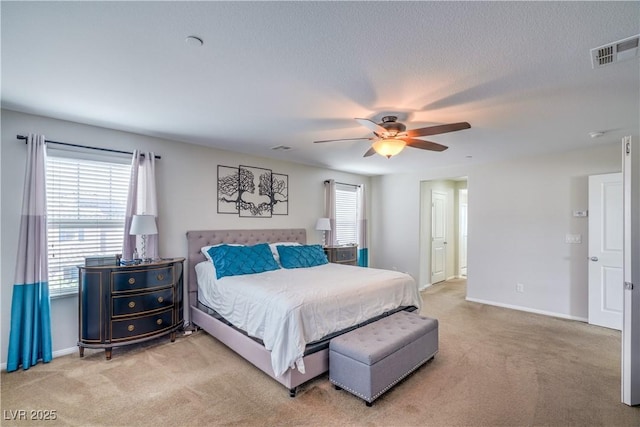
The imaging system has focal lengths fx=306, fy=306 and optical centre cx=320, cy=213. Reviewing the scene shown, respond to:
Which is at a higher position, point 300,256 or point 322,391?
point 300,256

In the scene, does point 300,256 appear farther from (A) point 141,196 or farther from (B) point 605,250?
(B) point 605,250

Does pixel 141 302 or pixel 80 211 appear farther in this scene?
pixel 80 211

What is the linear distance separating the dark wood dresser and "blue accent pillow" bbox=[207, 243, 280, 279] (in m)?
0.60

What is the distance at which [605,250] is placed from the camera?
13.5ft

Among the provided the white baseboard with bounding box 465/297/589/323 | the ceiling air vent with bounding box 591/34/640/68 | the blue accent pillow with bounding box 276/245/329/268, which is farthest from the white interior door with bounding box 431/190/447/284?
the ceiling air vent with bounding box 591/34/640/68

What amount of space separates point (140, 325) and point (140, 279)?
49 centimetres

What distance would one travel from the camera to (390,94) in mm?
2572

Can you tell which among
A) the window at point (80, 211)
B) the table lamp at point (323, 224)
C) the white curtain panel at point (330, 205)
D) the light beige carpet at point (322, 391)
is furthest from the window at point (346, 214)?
the window at point (80, 211)

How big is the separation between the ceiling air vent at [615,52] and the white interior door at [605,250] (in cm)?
286

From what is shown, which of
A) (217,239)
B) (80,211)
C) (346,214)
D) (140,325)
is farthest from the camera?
(346,214)

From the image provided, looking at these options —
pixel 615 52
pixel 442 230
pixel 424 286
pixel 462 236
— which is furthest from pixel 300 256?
pixel 462 236

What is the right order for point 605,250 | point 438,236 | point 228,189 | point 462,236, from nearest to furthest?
point 605,250 → point 228,189 → point 438,236 → point 462,236

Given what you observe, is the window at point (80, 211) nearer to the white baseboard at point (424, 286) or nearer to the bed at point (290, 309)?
the bed at point (290, 309)

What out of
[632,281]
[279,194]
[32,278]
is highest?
[279,194]
